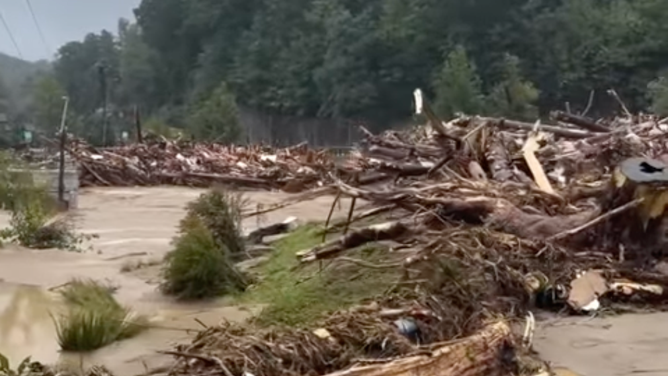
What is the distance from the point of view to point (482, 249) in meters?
7.66

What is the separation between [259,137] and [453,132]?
4358cm

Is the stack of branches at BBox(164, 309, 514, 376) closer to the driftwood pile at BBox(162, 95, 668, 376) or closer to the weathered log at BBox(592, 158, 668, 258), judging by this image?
the driftwood pile at BBox(162, 95, 668, 376)

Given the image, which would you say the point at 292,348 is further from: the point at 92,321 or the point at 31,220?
the point at 31,220

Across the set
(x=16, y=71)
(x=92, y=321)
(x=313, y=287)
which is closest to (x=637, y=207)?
(x=313, y=287)

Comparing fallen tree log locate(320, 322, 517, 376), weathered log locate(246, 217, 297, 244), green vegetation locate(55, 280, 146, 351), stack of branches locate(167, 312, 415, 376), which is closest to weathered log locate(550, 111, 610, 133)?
weathered log locate(246, 217, 297, 244)

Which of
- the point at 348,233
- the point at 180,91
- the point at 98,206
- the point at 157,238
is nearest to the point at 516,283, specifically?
the point at 348,233

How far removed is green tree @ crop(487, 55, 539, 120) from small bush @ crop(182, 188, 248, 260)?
2763 cm

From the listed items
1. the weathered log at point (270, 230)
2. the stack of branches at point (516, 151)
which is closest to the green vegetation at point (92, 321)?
the weathered log at point (270, 230)

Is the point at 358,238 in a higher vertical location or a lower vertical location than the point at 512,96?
lower

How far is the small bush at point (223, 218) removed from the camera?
1029 centimetres

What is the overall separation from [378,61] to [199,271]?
4556 cm

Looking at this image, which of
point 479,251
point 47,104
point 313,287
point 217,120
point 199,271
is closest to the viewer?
point 479,251

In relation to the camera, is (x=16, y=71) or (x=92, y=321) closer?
(x=92, y=321)

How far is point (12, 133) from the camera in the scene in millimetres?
44156
